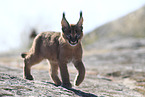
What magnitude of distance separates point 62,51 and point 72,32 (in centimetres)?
73

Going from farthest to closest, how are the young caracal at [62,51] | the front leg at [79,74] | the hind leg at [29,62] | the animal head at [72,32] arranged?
the hind leg at [29,62] → the front leg at [79,74] → the young caracal at [62,51] → the animal head at [72,32]

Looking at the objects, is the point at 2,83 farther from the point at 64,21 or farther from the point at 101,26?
the point at 101,26

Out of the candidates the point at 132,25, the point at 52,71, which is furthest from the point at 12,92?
the point at 132,25

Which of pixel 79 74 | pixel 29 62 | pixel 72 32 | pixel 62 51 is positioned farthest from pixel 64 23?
pixel 29 62

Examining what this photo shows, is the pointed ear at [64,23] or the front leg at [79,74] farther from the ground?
the pointed ear at [64,23]

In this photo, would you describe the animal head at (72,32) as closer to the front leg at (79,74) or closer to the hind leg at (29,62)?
the front leg at (79,74)

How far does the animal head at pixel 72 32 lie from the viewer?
18.0 ft

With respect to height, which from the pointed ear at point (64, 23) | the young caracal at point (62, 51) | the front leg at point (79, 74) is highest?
the pointed ear at point (64, 23)

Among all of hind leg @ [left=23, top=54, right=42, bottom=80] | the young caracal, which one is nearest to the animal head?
the young caracal

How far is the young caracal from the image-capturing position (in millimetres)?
5629

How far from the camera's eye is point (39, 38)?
688cm

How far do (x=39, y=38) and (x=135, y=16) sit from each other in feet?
185

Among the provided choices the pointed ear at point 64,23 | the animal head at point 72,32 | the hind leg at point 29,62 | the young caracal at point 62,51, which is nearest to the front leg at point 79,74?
the young caracal at point 62,51

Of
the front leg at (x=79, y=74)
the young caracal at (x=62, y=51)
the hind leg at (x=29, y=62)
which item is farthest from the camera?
the hind leg at (x=29, y=62)
